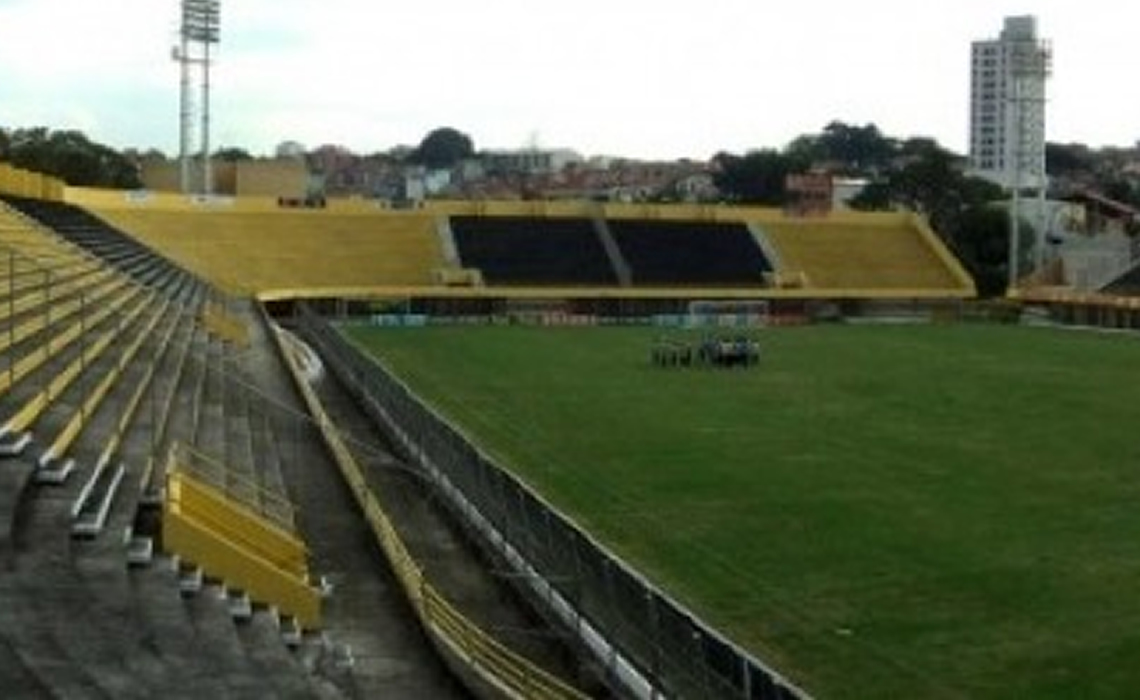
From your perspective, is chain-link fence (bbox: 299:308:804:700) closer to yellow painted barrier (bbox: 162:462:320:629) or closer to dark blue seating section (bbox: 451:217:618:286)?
yellow painted barrier (bbox: 162:462:320:629)

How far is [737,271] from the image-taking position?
7362 centimetres

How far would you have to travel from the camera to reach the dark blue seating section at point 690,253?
72250 millimetres

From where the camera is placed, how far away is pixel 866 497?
75.6ft

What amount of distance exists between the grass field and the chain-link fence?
1.96 meters

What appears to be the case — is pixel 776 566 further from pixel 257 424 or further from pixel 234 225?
pixel 234 225

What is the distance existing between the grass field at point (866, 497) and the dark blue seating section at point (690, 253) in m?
26.0

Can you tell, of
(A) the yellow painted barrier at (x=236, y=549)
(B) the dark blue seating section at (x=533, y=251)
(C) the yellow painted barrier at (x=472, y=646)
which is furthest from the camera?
(B) the dark blue seating section at (x=533, y=251)

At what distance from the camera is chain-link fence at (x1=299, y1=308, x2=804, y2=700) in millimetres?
10742

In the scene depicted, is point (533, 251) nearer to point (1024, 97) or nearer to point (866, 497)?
point (1024, 97)

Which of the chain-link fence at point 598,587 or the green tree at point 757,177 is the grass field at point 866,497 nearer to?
the chain-link fence at point 598,587

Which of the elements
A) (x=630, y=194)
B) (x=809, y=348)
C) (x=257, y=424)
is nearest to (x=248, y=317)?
(x=809, y=348)

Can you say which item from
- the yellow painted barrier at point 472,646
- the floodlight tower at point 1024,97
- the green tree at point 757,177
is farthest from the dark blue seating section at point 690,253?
the green tree at point 757,177

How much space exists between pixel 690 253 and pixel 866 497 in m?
52.3

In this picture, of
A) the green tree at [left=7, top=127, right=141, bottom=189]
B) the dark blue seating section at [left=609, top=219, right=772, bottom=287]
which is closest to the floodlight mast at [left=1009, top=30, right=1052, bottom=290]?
the dark blue seating section at [left=609, top=219, right=772, bottom=287]
